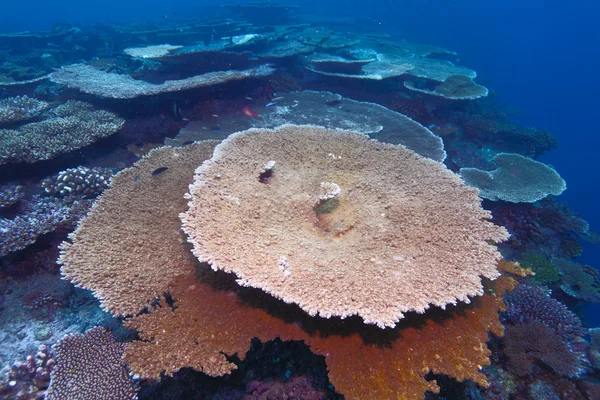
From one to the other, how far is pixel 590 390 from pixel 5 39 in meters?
28.1

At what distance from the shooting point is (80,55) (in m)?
16.7

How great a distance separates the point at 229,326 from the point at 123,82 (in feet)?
26.8

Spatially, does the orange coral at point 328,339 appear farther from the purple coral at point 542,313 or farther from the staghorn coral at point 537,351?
the purple coral at point 542,313

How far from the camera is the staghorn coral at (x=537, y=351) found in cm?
409

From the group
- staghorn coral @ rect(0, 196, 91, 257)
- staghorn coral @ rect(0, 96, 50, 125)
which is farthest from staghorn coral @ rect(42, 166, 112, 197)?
staghorn coral @ rect(0, 96, 50, 125)

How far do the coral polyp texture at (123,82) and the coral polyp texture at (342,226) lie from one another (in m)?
3.61

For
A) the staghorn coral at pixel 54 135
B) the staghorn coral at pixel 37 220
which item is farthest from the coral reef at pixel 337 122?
the staghorn coral at pixel 37 220

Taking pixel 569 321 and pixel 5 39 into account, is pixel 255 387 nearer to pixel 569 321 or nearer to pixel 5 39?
pixel 569 321

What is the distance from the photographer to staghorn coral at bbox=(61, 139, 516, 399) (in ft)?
8.57

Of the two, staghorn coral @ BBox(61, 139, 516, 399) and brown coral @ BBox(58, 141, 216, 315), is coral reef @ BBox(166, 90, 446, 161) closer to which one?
brown coral @ BBox(58, 141, 216, 315)

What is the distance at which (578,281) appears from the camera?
714cm

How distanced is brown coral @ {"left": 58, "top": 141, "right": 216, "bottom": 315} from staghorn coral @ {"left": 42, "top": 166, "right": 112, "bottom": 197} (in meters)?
1.46

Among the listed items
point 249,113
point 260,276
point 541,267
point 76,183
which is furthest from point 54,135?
point 541,267

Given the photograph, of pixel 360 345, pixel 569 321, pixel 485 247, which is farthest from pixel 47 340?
pixel 569 321
